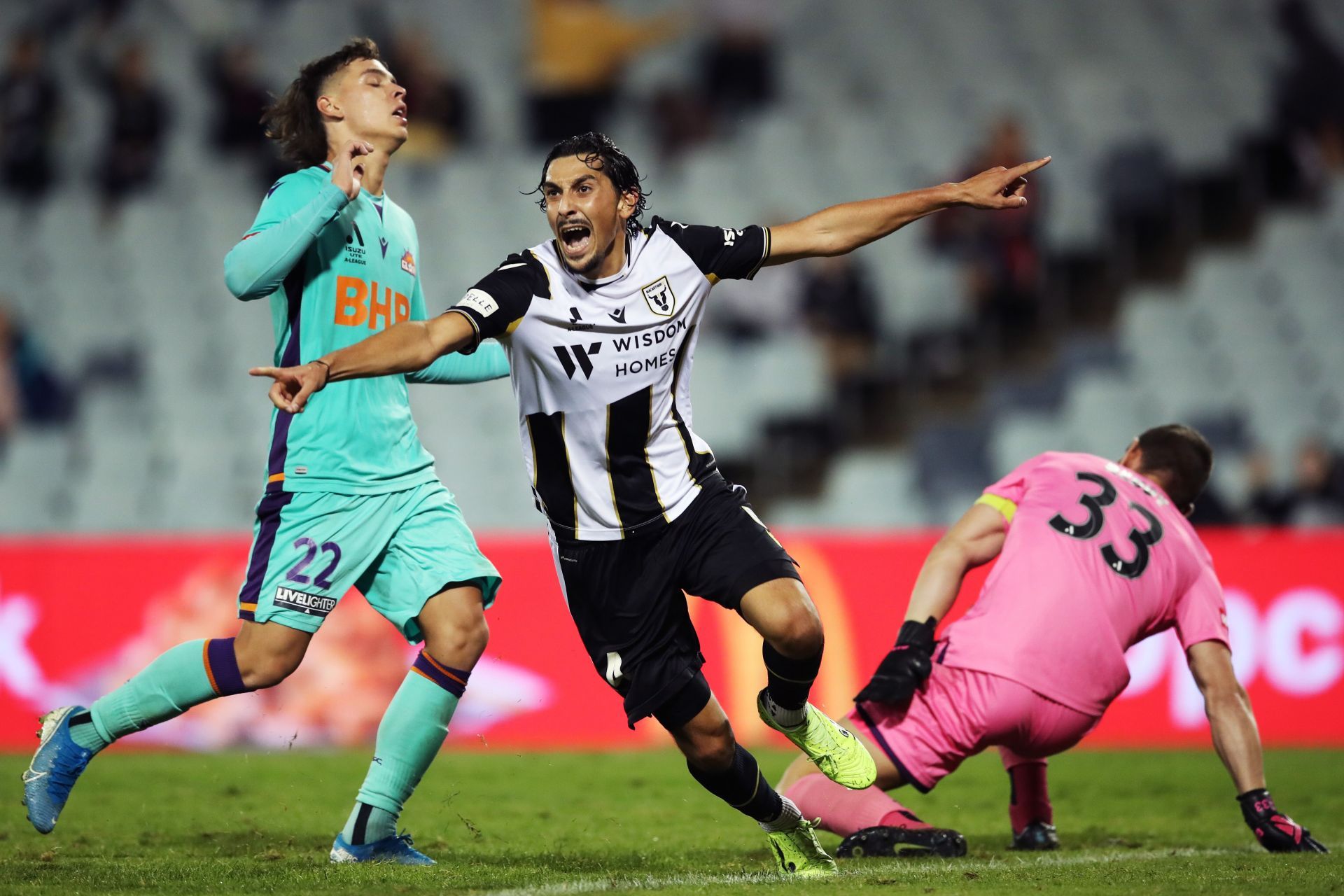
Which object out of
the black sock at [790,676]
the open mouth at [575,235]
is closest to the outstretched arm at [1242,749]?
the black sock at [790,676]

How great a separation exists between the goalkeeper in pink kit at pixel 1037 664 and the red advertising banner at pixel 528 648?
3.40 meters

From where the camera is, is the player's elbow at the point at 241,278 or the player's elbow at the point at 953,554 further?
the player's elbow at the point at 953,554

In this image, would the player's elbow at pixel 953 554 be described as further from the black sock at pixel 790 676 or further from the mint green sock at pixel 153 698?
the mint green sock at pixel 153 698

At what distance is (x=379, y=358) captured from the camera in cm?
394

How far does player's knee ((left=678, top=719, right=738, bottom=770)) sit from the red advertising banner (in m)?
4.10

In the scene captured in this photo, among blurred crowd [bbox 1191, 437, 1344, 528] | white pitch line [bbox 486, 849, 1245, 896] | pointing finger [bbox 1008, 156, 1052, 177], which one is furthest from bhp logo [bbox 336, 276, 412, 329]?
blurred crowd [bbox 1191, 437, 1344, 528]

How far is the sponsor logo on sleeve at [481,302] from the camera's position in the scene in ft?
13.9

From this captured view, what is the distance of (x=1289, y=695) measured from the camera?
8.80 m

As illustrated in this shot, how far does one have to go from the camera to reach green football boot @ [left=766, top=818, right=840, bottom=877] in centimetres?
463

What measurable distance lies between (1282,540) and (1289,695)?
938 mm

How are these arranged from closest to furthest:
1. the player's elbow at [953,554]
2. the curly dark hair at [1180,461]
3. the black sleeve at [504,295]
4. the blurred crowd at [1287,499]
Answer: the black sleeve at [504,295]
the player's elbow at [953,554]
the curly dark hair at [1180,461]
the blurred crowd at [1287,499]

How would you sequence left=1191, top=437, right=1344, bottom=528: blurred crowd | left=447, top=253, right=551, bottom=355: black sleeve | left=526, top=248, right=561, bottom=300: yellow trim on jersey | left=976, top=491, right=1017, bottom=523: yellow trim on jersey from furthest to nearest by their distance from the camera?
left=1191, top=437, right=1344, bottom=528: blurred crowd
left=976, top=491, right=1017, bottom=523: yellow trim on jersey
left=526, top=248, right=561, bottom=300: yellow trim on jersey
left=447, top=253, right=551, bottom=355: black sleeve

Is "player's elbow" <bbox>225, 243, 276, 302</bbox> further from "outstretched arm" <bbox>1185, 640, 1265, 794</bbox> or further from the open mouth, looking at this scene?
"outstretched arm" <bbox>1185, 640, 1265, 794</bbox>

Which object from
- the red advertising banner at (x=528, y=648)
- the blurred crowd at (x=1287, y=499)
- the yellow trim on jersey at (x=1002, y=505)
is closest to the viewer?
the yellow trim on jersey at (x=1002, y=505)
